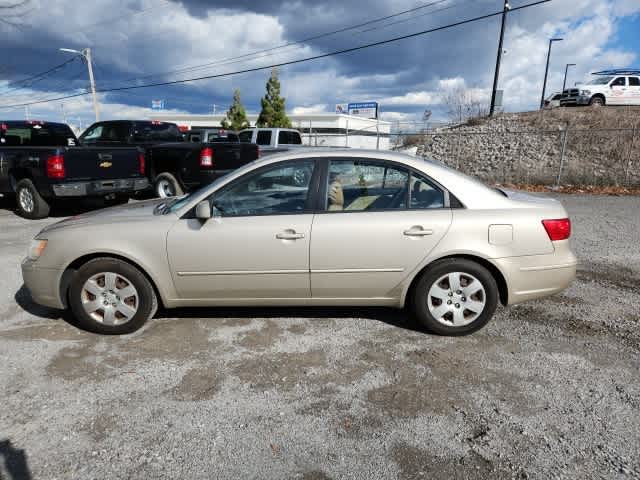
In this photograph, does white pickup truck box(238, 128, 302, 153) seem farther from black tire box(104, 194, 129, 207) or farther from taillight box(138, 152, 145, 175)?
taillight box(138, 152, 145, 175)

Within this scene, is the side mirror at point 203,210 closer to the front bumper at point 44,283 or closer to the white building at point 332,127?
the front bumper at point 44,283

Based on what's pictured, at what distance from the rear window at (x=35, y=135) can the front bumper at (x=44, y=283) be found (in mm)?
6702

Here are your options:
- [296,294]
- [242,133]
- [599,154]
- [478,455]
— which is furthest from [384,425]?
[599,154]

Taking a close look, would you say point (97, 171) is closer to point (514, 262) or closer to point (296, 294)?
point (296, 294)

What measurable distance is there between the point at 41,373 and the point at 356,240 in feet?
8.36

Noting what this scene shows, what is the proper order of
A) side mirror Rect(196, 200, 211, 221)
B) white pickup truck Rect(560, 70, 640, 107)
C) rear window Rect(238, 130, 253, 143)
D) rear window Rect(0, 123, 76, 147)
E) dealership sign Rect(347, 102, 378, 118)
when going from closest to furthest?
side mirror Rect(196, 200, 211, 221) < rear window Rect(0, 123, 76, 147) < rear window Rect(238, 130, 253, 143) < white pickup truck Rect(560, 70, 640, 107) < dealership sign Rect(347, 102, 378, 118)

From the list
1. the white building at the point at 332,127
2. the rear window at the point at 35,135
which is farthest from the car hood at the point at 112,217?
the white building at the point at 332,127

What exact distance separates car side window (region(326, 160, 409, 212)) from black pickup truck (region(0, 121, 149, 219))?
20.1 ft

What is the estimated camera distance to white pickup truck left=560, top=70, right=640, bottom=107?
21.1 metres

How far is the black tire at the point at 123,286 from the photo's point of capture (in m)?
3.37

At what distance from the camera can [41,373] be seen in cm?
298

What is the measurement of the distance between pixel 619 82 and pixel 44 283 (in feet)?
87.3

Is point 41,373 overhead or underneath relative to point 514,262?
underneath

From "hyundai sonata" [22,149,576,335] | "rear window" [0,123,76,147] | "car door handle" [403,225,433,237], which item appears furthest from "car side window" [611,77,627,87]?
"rear window" [0,123,76,147]
